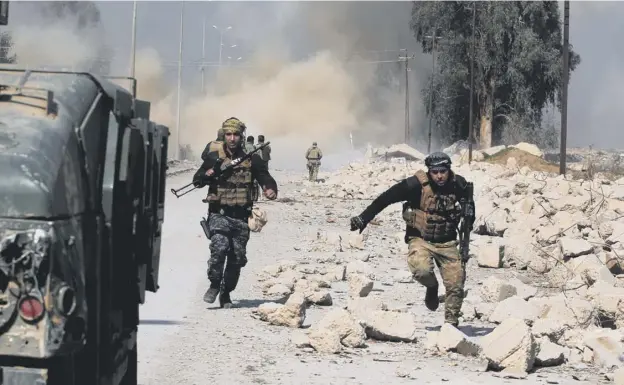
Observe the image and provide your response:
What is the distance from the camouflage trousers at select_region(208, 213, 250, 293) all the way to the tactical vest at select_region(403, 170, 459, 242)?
1509 mm

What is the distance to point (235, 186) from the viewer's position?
9.92 metres

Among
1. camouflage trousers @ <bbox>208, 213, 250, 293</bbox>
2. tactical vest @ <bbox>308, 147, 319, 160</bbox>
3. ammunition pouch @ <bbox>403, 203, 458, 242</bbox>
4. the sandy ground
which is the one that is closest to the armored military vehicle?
the sandy ground

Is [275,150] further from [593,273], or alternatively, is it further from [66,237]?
[66,237]

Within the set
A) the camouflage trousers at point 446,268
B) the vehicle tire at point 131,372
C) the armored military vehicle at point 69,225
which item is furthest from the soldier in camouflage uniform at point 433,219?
the armored military vehicle at point 69,225

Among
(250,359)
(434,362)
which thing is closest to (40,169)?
(250,359)

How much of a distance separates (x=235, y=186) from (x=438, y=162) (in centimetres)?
185

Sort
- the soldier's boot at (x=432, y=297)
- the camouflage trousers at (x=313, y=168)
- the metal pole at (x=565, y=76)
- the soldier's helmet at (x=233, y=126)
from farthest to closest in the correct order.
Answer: the camouflage trousers at (x=313, y=168) → the metal pole at (x=565, y=76) → the soldier's helmet at (x=233, y=126) → the soldier's boot at (x=432, y=297)

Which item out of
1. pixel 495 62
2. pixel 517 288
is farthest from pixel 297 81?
pixel 517 288

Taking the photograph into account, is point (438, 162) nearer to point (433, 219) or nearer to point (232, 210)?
point (433, 219)

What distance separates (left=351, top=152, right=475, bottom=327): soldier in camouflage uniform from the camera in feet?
30.0

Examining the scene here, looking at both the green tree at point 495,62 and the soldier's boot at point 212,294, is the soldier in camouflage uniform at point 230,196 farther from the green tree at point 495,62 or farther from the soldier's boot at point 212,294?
the green tree at point 495,62

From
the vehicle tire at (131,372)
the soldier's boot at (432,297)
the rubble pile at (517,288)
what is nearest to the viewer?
the vehicle tire at (131,372)

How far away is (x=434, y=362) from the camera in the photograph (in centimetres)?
807

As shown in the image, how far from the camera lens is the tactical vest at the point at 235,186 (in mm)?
9914
